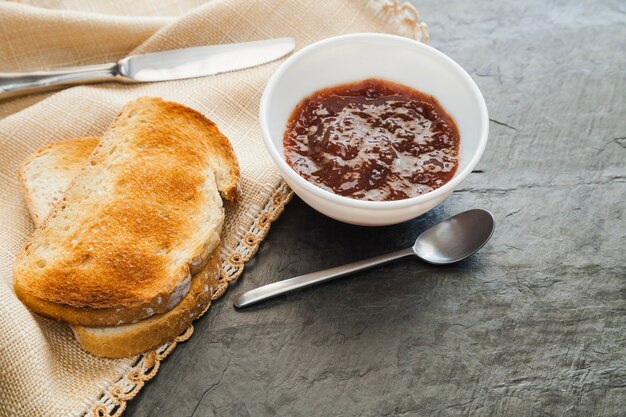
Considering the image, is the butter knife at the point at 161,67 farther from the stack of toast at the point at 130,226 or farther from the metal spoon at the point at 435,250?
the metal spoon at the point at 435,250

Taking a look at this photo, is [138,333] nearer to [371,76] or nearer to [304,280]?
[304,280]

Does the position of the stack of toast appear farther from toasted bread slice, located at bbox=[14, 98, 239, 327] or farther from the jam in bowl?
the jam in bowl

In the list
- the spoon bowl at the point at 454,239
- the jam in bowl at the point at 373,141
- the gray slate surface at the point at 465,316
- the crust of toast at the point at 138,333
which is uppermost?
the jam in bowl at the point at 373,141

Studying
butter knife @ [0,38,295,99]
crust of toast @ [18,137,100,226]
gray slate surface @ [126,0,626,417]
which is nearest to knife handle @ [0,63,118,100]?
butter knife @ [0,38,295,99]

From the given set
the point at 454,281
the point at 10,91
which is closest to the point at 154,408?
the point at 454,281

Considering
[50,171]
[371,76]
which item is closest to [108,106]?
[50,171]

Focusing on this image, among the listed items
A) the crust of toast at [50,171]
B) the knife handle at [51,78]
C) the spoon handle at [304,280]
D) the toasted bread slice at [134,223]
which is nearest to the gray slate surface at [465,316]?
the spoon handle at [304,280]
